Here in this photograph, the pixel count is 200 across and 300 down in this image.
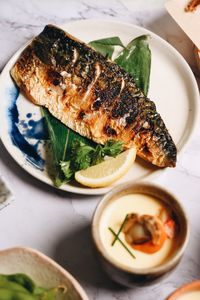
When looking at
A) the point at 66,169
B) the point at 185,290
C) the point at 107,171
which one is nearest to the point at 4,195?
the point at 66,169

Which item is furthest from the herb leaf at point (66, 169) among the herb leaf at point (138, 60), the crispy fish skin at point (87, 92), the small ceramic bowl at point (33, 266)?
the herb leaf at point (138, 60)

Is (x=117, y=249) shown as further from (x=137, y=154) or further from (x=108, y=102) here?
(x=108, y=102)

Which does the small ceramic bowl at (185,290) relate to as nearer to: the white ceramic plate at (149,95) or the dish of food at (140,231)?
the dish of food at (140,231)

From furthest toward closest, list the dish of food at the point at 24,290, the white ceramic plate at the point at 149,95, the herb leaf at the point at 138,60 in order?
1. the herb leaf at the point at 138,60
2. the white ceramic plate at the point at 149,95
3. the dish of food at the point at 24,290

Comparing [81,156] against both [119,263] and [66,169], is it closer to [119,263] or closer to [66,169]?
[66,169]

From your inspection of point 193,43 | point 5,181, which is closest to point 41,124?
point 5,181

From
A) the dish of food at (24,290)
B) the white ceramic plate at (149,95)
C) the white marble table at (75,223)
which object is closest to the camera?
the dish of food at (24,290)
